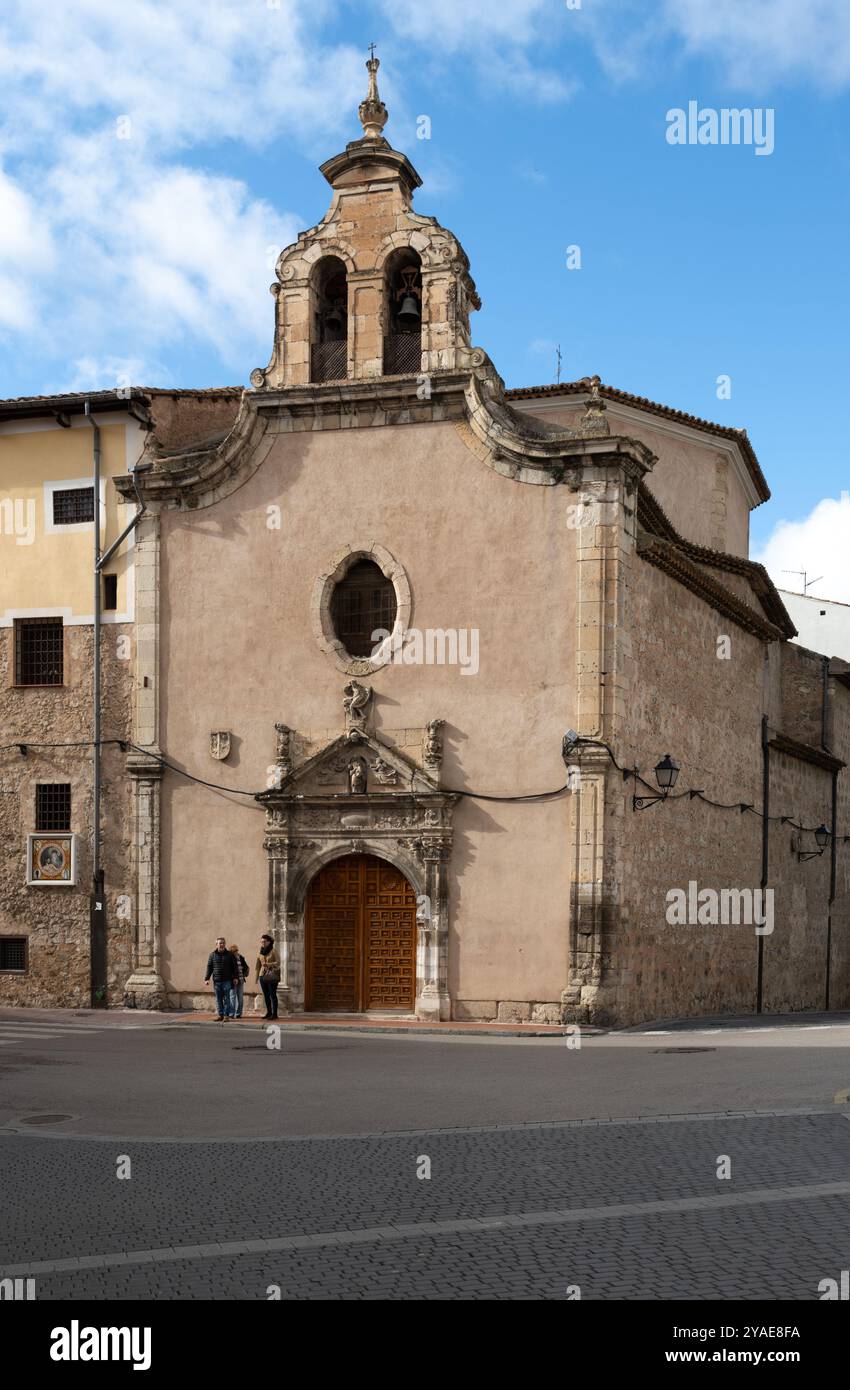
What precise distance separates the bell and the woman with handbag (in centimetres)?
1027

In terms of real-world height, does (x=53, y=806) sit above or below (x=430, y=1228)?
above

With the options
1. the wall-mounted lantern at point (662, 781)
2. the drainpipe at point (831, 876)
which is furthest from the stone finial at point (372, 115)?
the drainpipe at point (831, 876)

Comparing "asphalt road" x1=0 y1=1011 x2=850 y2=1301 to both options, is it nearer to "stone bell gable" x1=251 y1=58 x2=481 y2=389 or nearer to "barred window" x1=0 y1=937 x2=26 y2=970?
"barred window" x1=0 y1=937 x2=26 y2=970

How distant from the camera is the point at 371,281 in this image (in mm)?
23359

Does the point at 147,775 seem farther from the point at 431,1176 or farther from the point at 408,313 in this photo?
the point at 431,1176

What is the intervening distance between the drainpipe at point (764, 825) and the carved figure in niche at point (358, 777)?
425 inches

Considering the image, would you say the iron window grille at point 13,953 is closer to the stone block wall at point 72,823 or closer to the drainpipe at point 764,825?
the stone block wall at point 72,823

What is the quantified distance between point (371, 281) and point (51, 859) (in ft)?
36.5

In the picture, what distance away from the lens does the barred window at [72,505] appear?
25078mm

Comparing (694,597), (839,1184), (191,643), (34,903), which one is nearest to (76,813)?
(34,903)

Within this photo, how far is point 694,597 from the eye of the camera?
84.1ft

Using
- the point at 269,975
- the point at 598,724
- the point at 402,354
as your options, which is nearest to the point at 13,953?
the point at 269,975
